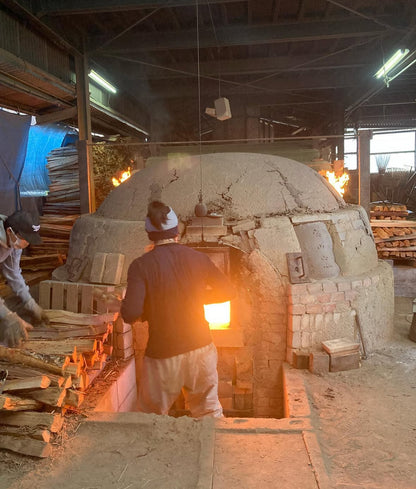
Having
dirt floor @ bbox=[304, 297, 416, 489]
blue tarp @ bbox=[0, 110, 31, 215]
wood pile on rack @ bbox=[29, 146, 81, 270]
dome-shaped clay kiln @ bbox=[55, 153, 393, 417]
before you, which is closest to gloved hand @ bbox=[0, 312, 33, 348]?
dome-shaped clay kiln @ bbox=[55, 153, 393, 417]

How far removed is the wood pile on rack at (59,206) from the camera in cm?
828

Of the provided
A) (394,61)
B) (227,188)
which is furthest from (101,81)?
(394,61)

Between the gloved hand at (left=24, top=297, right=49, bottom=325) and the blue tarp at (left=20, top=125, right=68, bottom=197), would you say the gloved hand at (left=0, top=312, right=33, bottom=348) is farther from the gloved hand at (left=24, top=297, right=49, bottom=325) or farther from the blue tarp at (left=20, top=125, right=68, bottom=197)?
the blue tarp at (left=20, top=125, right=68, bottom=197)

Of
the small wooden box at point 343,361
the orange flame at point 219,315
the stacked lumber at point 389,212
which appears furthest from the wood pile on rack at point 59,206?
the stacked lumber at point 389,212

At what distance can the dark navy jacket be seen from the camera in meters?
3.26

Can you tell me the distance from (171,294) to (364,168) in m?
4.31

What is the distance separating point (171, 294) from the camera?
3.30 m

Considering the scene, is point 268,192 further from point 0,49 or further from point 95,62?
point 95,62

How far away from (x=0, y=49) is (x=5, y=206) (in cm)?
227

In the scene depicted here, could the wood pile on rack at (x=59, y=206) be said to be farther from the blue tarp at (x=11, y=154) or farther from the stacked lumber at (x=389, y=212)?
the stacked lumber at (x=389, y=212)

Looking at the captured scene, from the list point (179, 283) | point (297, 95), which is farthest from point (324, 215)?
point (297, 95)

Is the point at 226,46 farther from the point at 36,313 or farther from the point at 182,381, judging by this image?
the point at 182,381

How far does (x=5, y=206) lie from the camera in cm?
649

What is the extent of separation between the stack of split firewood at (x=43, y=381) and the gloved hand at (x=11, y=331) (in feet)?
0.31
